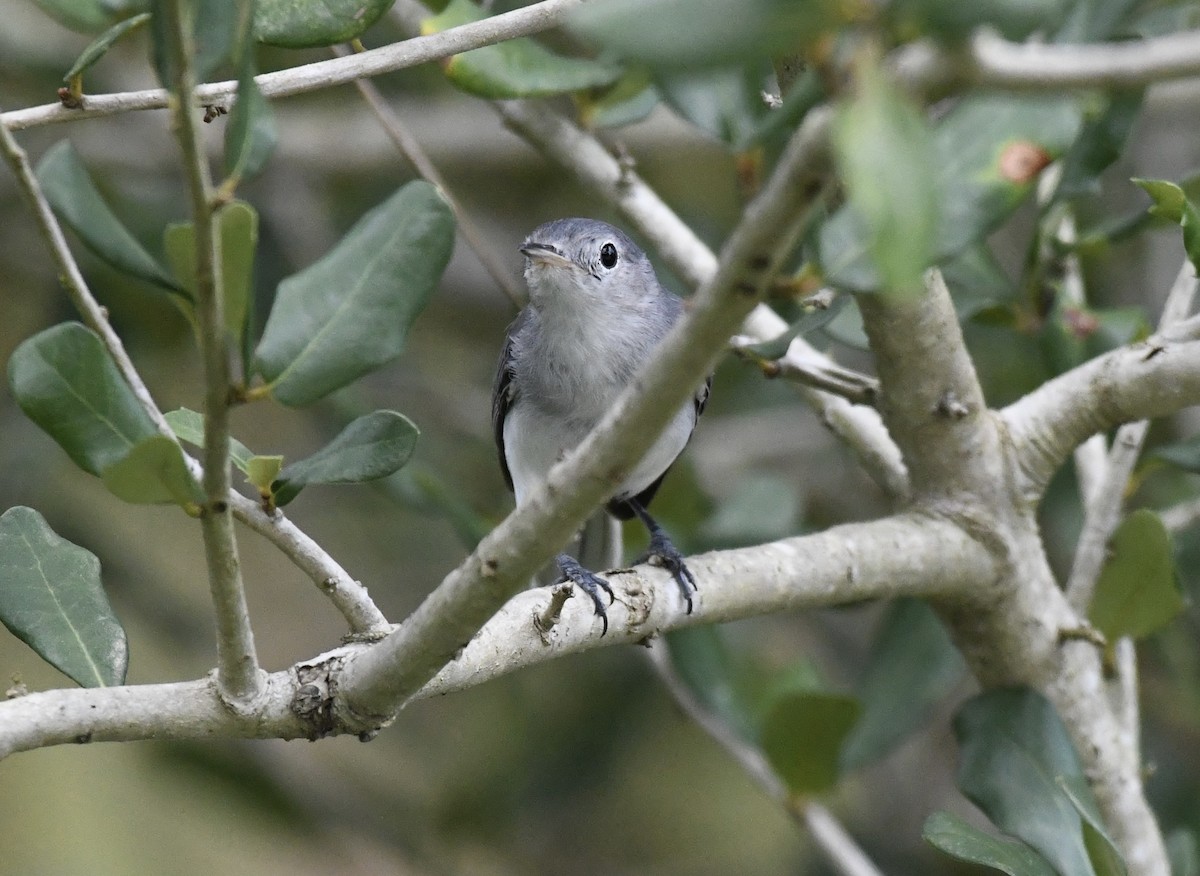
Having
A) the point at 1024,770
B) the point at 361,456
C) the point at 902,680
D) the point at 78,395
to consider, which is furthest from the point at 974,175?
the point at 902,680

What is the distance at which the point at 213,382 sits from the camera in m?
1.13

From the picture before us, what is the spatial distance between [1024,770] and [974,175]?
132cm

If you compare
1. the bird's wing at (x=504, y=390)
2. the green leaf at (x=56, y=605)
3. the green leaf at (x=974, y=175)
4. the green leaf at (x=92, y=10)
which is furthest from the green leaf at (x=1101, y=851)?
the bird's wing at (x=504, y=390)

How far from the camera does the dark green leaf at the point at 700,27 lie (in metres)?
0.82

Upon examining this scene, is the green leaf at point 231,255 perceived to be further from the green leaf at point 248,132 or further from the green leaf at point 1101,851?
the green leaf at point 1101,851

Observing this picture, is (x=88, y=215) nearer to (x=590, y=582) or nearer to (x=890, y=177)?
(x=890, y=177)

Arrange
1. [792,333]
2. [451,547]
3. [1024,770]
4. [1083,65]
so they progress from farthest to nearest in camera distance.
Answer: [451,547]
[1024,770]
[792,333]
[1083,65]

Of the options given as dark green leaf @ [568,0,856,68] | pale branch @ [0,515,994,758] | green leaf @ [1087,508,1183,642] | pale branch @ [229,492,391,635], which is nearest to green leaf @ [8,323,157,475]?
pale branch @ [229,492,391,635]

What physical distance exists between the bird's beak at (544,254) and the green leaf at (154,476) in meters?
1.72

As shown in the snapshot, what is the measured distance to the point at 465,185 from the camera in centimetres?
494

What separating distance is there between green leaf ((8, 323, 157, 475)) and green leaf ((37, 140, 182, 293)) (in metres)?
0.12

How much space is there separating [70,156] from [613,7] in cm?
55

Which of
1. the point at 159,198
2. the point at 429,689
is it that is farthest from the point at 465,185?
the point at 429,689

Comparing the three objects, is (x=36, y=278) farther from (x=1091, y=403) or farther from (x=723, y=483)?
(x=1091, y=403)
